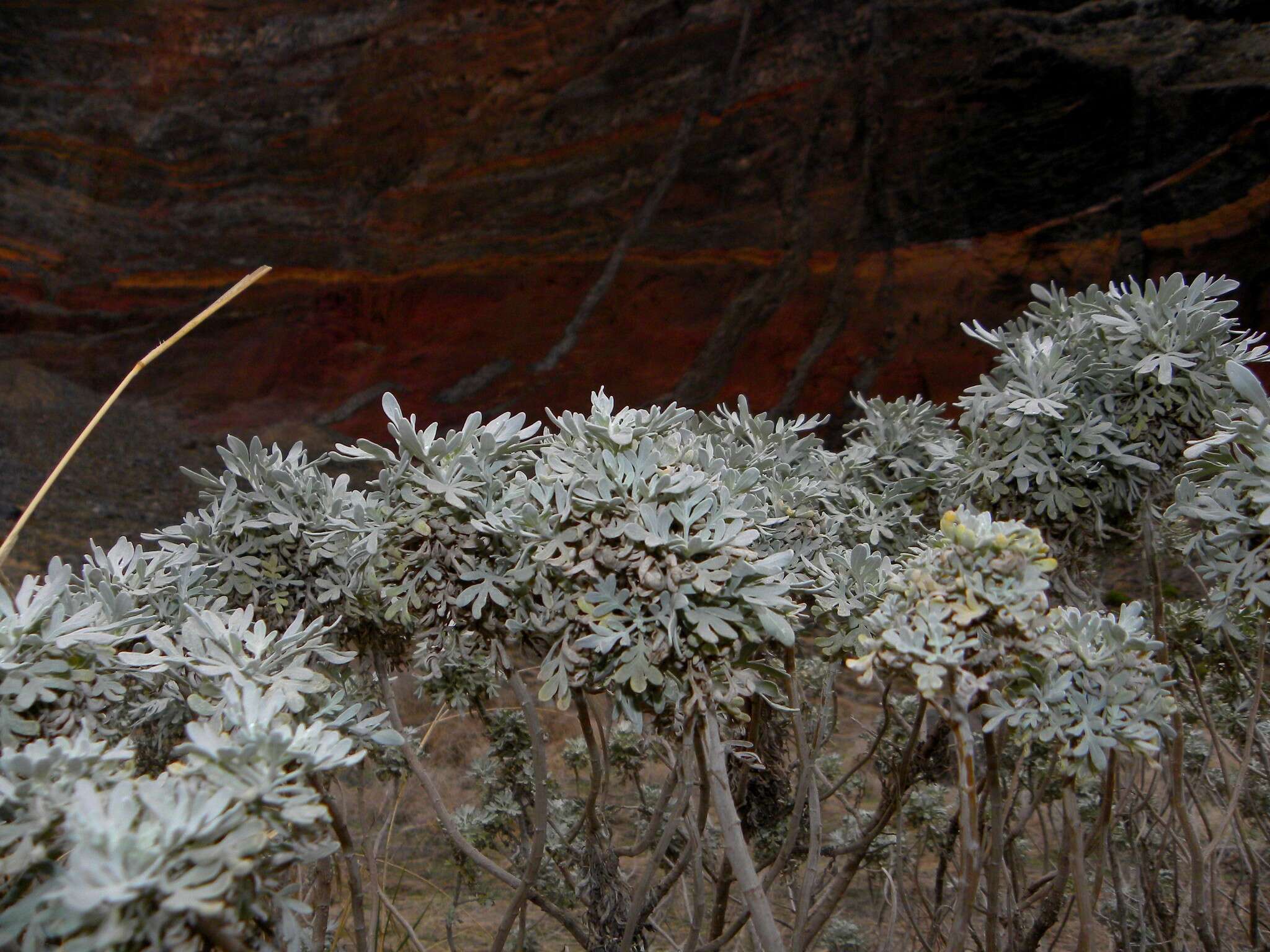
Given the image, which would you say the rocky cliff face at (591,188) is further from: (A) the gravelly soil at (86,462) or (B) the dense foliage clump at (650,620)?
(B) the dense foliage clump at (650,620)

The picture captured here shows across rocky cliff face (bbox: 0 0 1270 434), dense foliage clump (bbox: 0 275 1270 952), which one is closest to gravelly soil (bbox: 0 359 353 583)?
Answer: rocky cliff face (bbox: 0 0 1270 434)

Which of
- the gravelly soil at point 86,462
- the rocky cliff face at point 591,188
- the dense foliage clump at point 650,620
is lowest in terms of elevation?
the dense foliage clump at point 650,620

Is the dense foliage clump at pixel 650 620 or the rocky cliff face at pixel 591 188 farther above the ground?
the rocky cliff face at pixel 591 188

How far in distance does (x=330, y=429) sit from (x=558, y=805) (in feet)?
23.1

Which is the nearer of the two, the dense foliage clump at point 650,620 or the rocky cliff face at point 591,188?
the dense foliage clump at point 650,620

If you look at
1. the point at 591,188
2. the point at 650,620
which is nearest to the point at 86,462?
the point at 591,188

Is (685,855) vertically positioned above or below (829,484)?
below

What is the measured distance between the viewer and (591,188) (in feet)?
29.3

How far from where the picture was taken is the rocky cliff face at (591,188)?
7211 millimetres

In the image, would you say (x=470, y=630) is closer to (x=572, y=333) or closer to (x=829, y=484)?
(x=829, y=484)

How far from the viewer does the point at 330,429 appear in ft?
30.5

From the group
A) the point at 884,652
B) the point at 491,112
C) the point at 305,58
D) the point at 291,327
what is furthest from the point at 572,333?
the point at 884,652

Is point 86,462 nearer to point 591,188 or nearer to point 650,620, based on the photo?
point 591,188

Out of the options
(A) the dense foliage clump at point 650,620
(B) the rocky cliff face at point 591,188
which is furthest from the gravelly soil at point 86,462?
(A) the dense foliage clump at point 650,620
